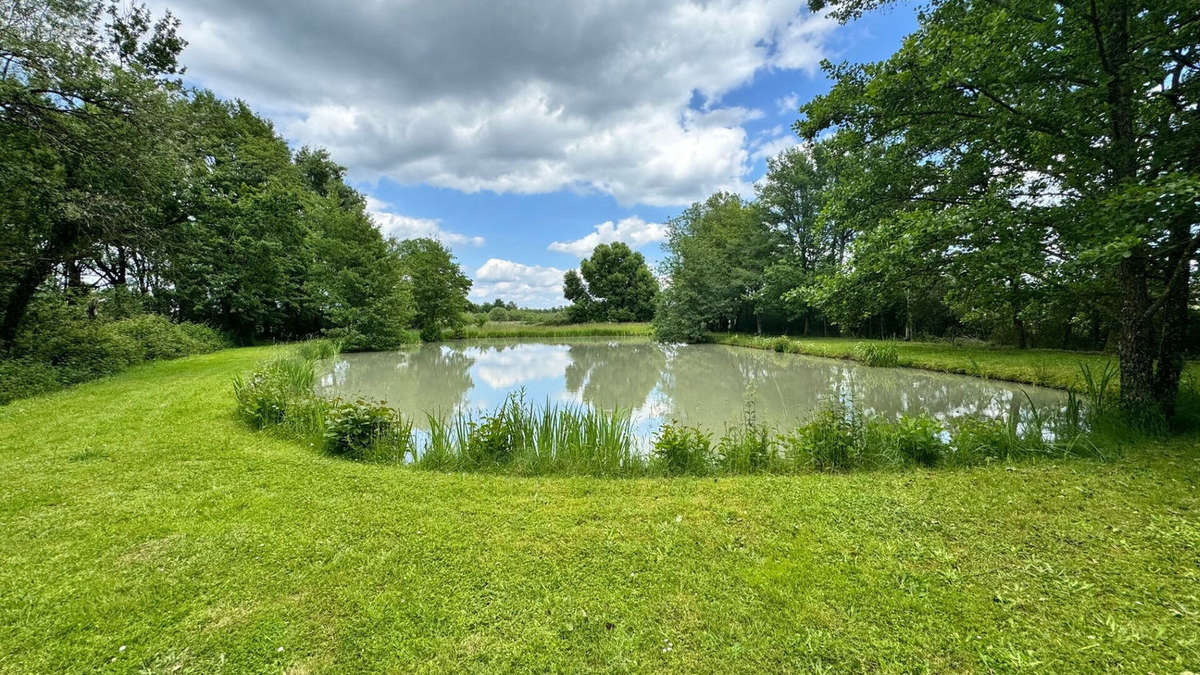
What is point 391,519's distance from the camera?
2.59 metres

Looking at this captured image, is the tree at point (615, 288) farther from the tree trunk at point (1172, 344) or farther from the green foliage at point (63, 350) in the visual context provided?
the tree trunk at point (1172, 344)

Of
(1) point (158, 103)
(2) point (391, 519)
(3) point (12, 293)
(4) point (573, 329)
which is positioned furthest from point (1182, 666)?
(4) point (573, 329)

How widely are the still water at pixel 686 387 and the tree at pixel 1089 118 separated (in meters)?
1.45

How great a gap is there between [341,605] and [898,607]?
91.2 inches

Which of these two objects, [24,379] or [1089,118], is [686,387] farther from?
[24,379]

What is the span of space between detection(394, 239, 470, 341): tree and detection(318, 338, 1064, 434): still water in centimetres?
850

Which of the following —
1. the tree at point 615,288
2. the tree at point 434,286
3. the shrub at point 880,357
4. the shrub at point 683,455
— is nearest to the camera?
the shrub at point 683,455

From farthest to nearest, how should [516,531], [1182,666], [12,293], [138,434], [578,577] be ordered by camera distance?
[12,293] < [138,434] < [516,531] < [578,577] < [1182,666]

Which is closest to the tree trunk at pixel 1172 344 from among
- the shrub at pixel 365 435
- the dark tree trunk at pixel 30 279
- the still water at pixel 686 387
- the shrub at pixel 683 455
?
the still water at pixel 686 387

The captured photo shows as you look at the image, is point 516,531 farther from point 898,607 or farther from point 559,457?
point 898,607

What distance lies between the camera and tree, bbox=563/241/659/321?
3591cm

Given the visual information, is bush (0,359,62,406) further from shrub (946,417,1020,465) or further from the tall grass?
shrub (946,417,1020,465)

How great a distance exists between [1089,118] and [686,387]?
645 centimetres

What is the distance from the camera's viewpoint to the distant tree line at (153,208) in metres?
5.81
